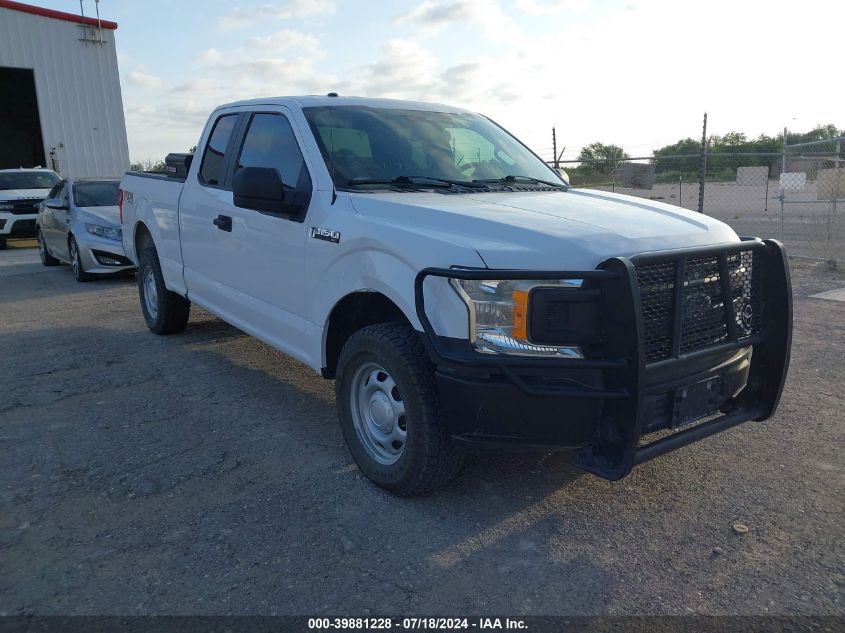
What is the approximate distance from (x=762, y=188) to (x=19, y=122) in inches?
1217

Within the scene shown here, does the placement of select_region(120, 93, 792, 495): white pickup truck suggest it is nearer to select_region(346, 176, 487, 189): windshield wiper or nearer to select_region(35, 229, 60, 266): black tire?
select_region(346, 176, 487, 189): windshield wiper

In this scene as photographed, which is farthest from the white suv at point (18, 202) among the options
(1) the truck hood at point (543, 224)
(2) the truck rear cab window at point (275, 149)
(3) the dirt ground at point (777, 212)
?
(1) the truck hood at point (543, 224)

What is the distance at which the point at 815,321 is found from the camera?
7.16 m

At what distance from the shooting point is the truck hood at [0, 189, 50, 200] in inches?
648

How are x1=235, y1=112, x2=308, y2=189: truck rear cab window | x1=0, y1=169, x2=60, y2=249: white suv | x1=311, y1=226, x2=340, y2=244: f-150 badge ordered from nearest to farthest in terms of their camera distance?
x1=311, y1=226, x2=340, y2=244: f-150 badge < x1=235, y1=112, x2=308, y2=189: truck rear cab window < x1=0, y1=169, x2=60, y2=249: white suv

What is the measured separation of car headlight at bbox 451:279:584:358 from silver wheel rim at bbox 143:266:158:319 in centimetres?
476

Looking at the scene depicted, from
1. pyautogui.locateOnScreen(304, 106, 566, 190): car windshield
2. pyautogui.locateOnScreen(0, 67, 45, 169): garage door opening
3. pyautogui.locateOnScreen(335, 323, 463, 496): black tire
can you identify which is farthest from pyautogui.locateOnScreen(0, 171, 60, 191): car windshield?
pyautogui.locateOnScreen(335, 323, 463, 496): black tire

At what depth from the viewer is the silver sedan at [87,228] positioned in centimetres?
1063

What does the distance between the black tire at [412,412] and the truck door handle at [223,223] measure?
5.73ft

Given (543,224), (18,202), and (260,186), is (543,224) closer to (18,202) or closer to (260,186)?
(260,186)

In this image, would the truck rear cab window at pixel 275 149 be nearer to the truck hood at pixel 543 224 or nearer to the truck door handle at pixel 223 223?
the truck door handle at pixel 223 223

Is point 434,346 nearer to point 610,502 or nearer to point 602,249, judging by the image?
point 602,249

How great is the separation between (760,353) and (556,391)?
1317 millimetres

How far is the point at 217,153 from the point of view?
5.41 metres
